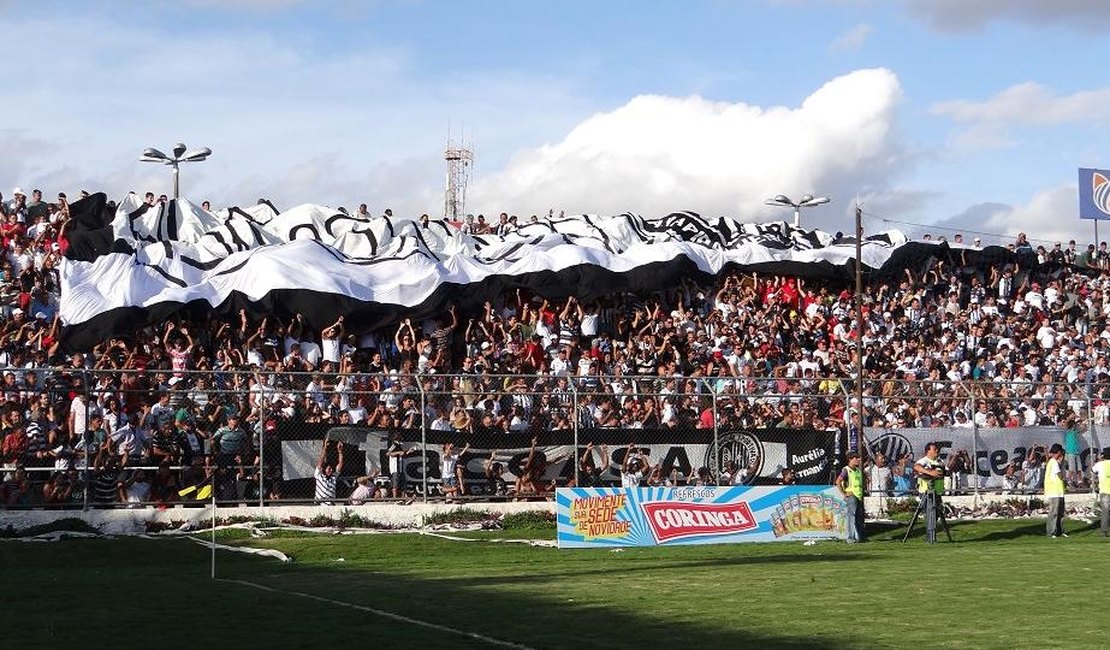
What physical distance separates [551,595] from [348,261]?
19.9 metres

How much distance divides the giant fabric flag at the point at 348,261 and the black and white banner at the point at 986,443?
343 inches

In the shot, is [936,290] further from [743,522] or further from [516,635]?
[516,635]

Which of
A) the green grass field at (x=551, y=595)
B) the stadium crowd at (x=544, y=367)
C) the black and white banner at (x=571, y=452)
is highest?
the stadium crowd at (x=544, y=367)

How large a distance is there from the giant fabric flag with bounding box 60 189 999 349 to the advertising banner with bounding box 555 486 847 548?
9906 millimetres

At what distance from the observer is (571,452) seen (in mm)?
31359

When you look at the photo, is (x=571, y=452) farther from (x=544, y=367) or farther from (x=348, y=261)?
(x=348, y=261)

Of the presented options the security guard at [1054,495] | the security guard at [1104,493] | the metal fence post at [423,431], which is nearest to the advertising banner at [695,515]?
the metal fence post at [423,431]

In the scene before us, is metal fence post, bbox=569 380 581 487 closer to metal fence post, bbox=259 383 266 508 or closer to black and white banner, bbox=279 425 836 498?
black and white banner, bbox=279 425 836 498

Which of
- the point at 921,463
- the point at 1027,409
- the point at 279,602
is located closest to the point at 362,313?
the point at 921,463

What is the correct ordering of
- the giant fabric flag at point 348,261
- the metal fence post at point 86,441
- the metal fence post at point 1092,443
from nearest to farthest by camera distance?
the metal fence post at point 86,441, the giant fabric flag at point 348,261, the metal fence post at point 1092,443

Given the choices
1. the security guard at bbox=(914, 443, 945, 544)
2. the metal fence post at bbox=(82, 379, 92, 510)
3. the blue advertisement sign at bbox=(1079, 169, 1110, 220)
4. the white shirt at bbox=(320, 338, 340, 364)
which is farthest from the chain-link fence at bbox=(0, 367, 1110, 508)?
the blue advertisement sign at bbox=(1079, 169, 1110, 220)

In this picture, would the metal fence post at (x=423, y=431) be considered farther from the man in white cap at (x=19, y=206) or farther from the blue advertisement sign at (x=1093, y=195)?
the blue advertisement sign at (x=1093, y=195)

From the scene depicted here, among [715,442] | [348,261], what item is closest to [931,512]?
[715,442]

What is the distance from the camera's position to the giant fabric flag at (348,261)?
110 feet
